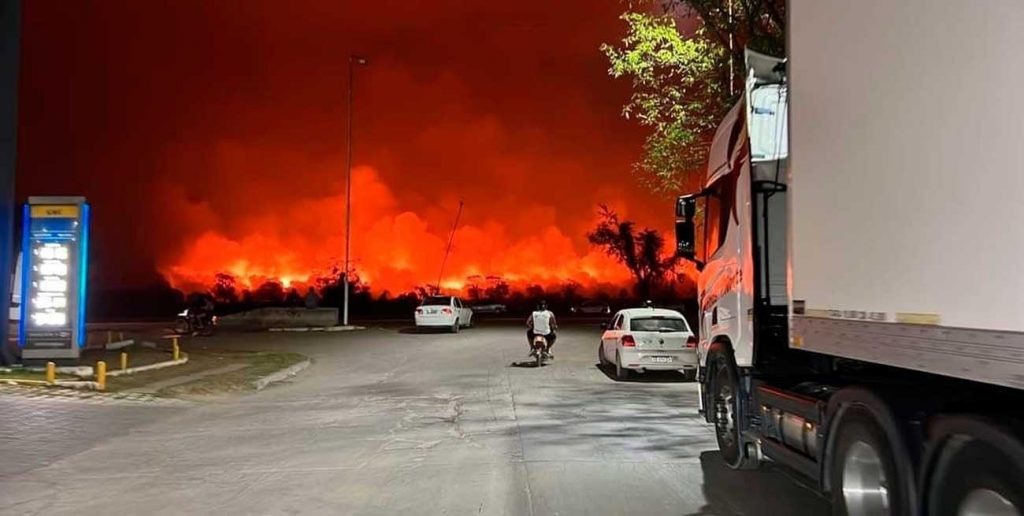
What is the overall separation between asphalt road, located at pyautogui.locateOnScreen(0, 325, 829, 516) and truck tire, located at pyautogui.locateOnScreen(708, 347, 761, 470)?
7.6 inches

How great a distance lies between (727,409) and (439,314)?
25882mm

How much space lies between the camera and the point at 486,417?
12508 mm

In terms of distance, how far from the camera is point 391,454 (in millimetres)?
9633

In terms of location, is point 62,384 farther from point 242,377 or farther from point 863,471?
point 863,471

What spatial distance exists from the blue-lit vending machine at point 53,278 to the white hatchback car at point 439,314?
16844 mm

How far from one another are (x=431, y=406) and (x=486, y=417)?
1.61 metres

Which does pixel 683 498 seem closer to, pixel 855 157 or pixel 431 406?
pixel 855 157

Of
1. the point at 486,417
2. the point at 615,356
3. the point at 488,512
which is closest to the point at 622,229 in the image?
the point at 615,356

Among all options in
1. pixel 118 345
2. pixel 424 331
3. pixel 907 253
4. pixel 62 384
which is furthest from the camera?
pixel 424 331

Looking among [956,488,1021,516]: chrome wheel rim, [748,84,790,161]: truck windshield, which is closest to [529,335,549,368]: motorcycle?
[748,84,790,161]: truck windshield

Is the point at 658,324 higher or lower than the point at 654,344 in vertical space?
higher

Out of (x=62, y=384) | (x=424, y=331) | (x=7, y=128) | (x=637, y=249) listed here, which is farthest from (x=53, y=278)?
(x=637, y=249)

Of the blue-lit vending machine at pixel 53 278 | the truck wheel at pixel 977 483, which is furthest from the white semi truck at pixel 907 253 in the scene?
the blue-lit vending machine at pixel 53 278

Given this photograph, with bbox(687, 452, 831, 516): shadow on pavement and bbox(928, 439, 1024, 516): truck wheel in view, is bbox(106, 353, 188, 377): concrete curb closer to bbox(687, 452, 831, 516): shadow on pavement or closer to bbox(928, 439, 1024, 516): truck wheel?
bbox(687, 452, 831, 516): shadow on pavement
